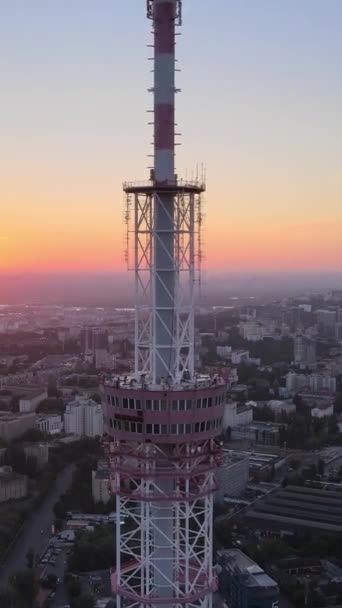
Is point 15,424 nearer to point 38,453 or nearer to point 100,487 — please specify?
point 38,453

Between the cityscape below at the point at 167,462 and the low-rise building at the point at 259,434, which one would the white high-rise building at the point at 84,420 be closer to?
the cityscape below at the point at 167,462

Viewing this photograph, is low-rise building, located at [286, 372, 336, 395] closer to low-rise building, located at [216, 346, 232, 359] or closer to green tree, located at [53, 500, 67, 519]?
low-rise building, located at [216, 346, 232, 359]

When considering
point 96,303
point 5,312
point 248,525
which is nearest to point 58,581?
point 248,525

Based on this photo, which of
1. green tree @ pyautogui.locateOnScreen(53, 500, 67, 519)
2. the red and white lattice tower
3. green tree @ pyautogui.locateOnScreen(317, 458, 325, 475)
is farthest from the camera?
green tree @ pyautogui.locateOnScreen(317, 458, 325, 475)

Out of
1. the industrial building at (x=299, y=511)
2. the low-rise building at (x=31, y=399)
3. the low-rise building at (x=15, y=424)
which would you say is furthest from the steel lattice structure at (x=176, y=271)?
the low-rise building at (x=31, y=399)

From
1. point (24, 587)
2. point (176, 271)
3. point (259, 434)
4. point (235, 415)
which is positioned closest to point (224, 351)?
point (235, 415)

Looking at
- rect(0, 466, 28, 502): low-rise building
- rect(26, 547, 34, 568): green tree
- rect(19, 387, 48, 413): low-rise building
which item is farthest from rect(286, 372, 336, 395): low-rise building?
rect(26, 547, 34, 568): green tree

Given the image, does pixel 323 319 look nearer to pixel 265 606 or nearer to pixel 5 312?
pixel 5 312
